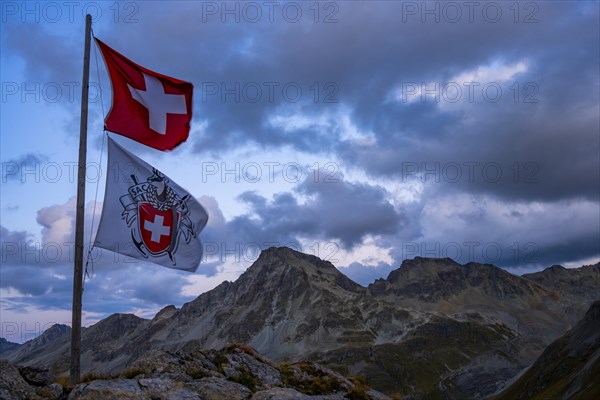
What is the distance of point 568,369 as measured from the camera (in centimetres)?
15250

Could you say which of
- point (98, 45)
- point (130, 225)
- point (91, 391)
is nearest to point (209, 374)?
point (91, 391)

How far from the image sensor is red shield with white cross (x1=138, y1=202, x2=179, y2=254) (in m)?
18.0

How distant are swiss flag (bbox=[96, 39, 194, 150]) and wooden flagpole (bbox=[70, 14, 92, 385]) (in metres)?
0.85

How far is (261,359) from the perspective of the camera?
23.0 metres

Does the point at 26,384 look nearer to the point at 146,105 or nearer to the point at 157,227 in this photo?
the point at 157,227

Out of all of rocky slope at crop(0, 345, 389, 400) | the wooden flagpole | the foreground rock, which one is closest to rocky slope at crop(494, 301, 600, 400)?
rocky slope at crop(0, 345, 389, 400)

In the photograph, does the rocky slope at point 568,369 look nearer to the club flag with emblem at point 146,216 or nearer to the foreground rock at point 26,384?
the club flag with emblem at point 146,216

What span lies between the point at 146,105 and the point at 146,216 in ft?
14.1

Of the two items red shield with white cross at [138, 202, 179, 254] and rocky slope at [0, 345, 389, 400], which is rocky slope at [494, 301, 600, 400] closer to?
rocky slope at [0, 345, 389, 400]

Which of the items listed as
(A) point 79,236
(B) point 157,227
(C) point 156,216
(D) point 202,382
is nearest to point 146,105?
(C) point 156,216

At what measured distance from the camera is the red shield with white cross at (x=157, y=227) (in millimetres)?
17984

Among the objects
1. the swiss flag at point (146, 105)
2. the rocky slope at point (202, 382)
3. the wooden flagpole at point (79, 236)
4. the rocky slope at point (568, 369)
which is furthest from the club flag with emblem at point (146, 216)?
the rocky slope at point (568, 369)

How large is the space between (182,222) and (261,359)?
24.8ft

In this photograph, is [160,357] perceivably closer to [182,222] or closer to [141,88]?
[182,222]
